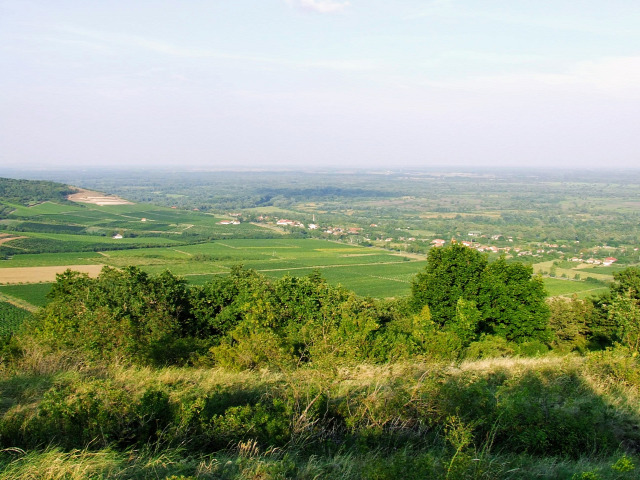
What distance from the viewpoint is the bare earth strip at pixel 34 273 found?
42.7 metres

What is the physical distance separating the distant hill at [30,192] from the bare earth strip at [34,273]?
60.9m

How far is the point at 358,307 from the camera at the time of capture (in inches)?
706

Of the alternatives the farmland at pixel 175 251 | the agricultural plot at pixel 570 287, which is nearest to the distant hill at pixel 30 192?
the farmland at pixel 175 251

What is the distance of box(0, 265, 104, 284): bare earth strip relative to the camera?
4269 cm

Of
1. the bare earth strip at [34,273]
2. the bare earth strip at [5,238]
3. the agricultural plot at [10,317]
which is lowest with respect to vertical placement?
the agricultural plot at [10,317]

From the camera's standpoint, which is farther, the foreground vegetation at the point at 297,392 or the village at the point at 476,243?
the village at the point at 476,243

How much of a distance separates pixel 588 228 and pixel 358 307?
95648mm

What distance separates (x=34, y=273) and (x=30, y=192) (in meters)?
71.7

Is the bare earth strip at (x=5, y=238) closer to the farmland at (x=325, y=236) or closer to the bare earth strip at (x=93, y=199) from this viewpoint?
the farmland at (x=325, y=236)

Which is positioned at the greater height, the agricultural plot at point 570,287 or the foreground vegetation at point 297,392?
the foreground vegetation at point 297,392

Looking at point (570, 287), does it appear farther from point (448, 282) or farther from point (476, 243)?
point (448, 282)

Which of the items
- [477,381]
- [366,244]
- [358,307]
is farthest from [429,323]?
[366,244]

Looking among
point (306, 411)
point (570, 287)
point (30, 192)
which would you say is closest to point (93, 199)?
point (30, 192)

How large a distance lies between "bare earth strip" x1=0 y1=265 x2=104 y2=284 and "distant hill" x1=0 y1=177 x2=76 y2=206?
60.9m
